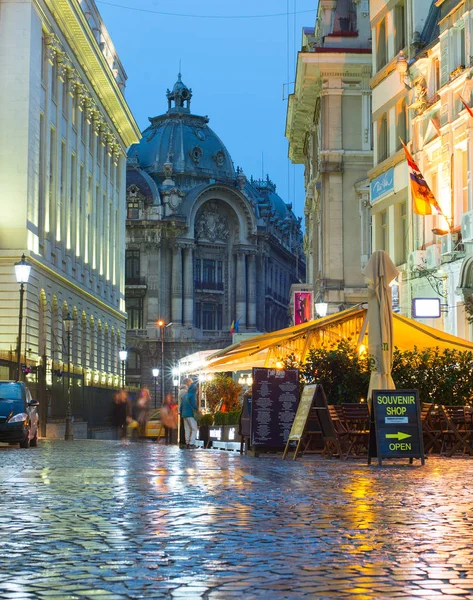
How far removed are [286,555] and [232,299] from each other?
119 m

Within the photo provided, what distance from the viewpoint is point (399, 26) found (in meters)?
43.7

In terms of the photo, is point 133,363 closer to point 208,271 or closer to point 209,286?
point 209,286

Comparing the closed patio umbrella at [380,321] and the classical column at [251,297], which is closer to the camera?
the closed patio umbrella at [380,321]

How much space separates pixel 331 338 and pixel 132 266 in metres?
92.5

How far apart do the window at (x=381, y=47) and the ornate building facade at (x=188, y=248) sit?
6713 centimetres

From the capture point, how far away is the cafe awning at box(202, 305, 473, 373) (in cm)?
2601

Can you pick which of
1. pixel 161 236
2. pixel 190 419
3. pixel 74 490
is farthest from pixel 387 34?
pixel 161 236

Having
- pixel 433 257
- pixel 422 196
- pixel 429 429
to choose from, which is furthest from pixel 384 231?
pixel 429 429

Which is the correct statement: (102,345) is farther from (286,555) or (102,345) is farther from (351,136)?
(286,555)

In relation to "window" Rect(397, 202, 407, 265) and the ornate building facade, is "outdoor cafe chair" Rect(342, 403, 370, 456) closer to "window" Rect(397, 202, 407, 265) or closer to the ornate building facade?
"window" Rect(397, 202, 407, 265)

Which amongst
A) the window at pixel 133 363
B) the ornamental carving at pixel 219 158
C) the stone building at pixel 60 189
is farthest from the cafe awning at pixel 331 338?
the ornamental carving at pixel 219 158

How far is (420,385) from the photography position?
83.2 ft

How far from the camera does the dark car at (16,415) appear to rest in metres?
30.0

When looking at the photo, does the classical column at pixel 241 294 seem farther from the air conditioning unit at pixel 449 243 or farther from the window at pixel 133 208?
the air conditioning unit at pixel 449 243
